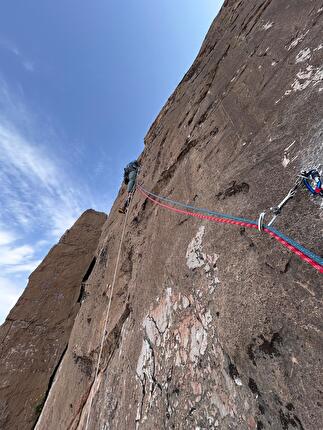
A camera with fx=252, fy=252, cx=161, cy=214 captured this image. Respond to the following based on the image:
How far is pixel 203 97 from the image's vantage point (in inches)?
213

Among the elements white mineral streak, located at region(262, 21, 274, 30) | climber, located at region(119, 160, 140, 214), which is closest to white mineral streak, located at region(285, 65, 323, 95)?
white mineral streak, located at region(262, 21, 274, 30)

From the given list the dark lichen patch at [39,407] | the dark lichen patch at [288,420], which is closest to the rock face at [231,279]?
the dark lichen patch at [288,420]

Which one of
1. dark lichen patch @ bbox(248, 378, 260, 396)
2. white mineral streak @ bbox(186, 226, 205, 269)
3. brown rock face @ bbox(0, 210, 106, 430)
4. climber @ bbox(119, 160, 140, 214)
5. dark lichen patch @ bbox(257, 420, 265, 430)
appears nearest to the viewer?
dark lichen patch @ bbox(257, 420, 265, 430)

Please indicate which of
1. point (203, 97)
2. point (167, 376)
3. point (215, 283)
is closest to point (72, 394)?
point (167, 376)

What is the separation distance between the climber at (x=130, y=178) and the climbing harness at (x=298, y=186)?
6003 mm

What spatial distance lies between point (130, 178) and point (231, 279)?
6642mm

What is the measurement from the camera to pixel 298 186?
223cm

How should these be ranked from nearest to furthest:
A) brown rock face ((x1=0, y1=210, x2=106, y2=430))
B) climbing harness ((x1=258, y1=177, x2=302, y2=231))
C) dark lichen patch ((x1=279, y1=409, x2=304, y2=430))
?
dark lichen patch ((x1=279, y1=409, x2=304, y2=430)), climbing harness ((x1=258, y1=177, x2=302, y2=231)), brown rock face ((x1=0, y1=210, x2=106, y2=430))

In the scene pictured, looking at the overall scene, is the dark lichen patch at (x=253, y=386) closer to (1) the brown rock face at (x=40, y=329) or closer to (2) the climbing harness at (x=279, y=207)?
(2) the climbing harness at (x=279, y=207)

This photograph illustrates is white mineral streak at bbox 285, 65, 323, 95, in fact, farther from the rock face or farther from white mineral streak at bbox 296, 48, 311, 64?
white mineral streak at bbox 296, 48, 311, 64

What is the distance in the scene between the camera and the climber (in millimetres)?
8094

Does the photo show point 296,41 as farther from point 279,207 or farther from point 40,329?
point 40,329

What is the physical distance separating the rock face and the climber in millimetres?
2660

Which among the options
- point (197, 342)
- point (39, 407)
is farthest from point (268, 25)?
point (39, 407)
